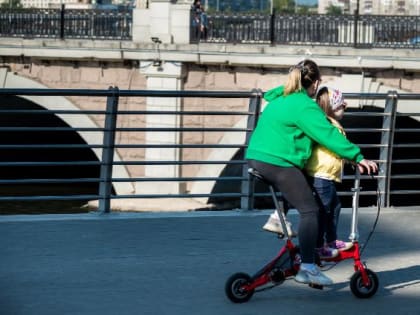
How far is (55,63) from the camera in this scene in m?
26.8

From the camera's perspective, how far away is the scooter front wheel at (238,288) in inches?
300

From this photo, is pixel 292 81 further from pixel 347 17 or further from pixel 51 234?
pixel 347 17

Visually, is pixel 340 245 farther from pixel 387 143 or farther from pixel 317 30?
pixel 317 30

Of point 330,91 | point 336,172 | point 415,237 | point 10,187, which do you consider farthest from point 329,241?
point 10,187

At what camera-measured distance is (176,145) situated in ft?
36.8

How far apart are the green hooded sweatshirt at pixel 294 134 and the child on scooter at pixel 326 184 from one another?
0.16 m

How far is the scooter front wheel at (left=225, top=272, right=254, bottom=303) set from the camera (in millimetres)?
7613

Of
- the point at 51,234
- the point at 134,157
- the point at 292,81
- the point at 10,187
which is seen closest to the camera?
the point at 292,81

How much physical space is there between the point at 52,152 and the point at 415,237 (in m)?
23.7

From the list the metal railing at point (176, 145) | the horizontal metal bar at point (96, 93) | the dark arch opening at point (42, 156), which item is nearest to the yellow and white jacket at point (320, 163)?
the metal railing at point (176, 145)

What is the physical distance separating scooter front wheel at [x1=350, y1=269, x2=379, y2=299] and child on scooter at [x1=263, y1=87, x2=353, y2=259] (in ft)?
0.75

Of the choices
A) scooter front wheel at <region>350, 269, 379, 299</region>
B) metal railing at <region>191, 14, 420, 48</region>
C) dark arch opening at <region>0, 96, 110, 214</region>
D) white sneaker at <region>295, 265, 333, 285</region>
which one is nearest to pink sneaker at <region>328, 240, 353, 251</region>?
scooter front wheel at <region>350, 269, 379, 299</region>

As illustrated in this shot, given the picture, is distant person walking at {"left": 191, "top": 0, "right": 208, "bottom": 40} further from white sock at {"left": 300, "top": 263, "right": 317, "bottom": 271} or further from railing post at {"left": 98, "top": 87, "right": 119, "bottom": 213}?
white sock at {"left": 300, "top": 263, "right": 317, "bottom": 271}

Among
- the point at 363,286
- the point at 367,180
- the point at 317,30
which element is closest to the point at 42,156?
the point at 367,180
